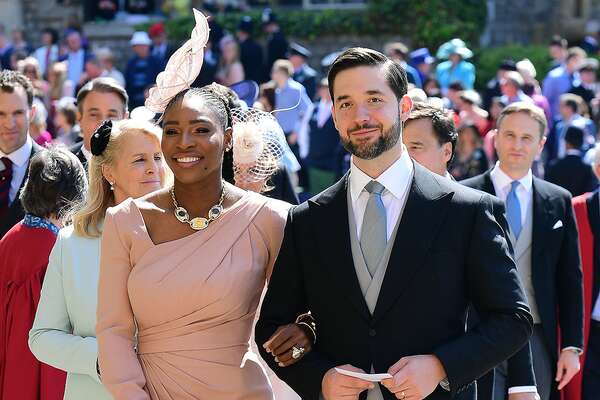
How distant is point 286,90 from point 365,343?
12030 millimetres

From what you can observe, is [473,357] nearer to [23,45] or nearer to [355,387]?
[355,387]

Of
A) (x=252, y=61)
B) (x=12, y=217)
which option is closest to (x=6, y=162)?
(x=12, y=217)

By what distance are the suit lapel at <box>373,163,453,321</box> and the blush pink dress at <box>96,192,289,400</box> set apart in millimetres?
522

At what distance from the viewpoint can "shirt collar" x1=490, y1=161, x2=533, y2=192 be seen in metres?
5.95

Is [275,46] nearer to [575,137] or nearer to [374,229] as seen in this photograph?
[575,137]

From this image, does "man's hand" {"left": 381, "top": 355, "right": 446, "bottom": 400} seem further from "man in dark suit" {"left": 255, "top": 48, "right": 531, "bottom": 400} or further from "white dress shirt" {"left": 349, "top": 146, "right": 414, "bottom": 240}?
"white dress shirt" {"left": 349, "top": 146, "right": 414, "bottom": 240}

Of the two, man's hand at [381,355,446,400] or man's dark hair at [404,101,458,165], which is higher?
man's dark hair at [404,101,458,165]

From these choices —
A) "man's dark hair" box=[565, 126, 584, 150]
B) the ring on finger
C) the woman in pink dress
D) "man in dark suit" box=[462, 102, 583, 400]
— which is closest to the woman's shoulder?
the woman in pink dress

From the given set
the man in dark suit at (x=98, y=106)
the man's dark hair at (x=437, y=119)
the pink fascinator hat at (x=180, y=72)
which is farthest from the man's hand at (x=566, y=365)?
the man in dark suit at (x=98, y=106)

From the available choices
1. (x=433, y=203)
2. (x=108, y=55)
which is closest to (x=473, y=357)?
→ (x=433, y=203)

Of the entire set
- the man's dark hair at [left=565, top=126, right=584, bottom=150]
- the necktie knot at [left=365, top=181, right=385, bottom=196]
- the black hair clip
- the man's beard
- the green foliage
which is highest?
the man's beard

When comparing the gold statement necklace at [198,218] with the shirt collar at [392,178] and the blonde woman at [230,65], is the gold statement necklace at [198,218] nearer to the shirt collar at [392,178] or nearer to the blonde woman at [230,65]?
the shirt collar at [392,178]

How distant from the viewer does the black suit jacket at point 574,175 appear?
11070 millimetres

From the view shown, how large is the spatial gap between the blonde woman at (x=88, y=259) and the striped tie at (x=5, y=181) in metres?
1.78
